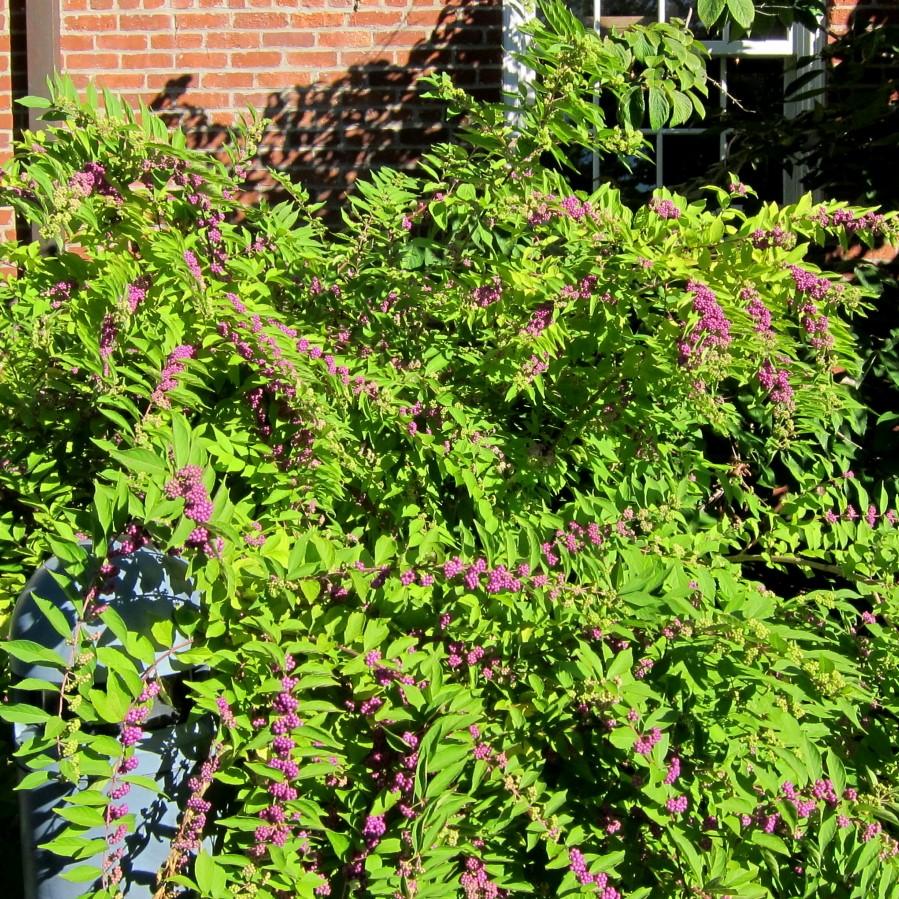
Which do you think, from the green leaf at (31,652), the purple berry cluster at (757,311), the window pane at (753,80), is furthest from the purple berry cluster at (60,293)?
the window pane at (753,80)

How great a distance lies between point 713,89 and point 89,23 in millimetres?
2801

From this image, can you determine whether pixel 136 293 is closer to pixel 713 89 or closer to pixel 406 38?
pixel 406 38

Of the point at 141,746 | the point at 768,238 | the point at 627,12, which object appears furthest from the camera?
the point at 627,12

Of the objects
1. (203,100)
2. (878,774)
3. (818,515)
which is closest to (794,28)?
(203,100)

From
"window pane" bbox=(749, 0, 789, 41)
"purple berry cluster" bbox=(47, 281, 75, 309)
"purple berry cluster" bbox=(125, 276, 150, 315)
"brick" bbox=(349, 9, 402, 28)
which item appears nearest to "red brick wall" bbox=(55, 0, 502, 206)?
"brick" bbox=(349, 9, 402, 28)

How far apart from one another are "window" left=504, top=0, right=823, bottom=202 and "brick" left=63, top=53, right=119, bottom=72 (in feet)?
6.68

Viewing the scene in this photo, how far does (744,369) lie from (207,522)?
1.25m

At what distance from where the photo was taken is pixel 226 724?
5.49ft

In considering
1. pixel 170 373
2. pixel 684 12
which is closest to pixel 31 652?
pixel 170 373

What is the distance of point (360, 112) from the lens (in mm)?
4500

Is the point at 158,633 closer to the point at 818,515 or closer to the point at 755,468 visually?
the point at 818,515

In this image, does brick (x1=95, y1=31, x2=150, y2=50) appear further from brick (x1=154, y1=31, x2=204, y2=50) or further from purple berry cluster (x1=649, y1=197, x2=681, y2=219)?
purple berry cluster (x1=649, y1=197, x2=681, y2=219)

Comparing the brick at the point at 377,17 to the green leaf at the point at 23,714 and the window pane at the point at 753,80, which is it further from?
the green leaf at the point at 23,714

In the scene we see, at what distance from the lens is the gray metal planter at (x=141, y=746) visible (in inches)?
73.0
